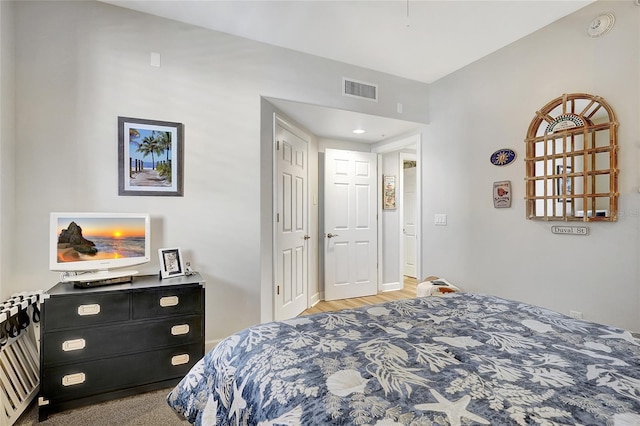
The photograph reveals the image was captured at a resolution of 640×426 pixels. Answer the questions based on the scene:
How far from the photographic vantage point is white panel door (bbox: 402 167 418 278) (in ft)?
18.7

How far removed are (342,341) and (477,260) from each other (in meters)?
2.38

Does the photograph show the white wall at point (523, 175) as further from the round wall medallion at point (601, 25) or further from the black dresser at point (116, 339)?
the black dresser at point (116, 339)

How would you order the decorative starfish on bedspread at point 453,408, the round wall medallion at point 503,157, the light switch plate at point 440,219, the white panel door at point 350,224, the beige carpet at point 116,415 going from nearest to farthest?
the decorative starfish on bedspread at point 453,408, the beige carpet at point 116,415, the round wall medallion at point 503,157, the light switch plate at point 440,219, the white panel door at point 350,224

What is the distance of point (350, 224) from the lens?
13.8 feet

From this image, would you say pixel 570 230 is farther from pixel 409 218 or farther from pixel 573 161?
pixel 409 218

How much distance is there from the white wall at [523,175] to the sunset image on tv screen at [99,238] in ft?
9.66

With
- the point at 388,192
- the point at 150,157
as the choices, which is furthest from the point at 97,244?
the point at 388,192

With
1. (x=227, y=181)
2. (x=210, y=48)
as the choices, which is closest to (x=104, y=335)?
(x=227, y=181)

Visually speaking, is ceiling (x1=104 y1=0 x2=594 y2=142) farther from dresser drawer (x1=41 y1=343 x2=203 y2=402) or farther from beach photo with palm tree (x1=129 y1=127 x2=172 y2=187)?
dresser drawer (x1=41 y1=343 x2=203 y2=402)

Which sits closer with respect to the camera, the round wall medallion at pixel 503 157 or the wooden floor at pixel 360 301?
the round wall medallion at pixel 503 157

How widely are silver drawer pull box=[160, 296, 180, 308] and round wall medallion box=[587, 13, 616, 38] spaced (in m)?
3.48

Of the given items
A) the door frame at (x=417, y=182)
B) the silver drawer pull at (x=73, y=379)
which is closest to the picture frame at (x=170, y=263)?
the silver drawer pull at (x=73, y=379)

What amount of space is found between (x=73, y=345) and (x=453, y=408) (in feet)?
6.92

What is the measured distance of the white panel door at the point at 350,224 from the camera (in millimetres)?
4039
